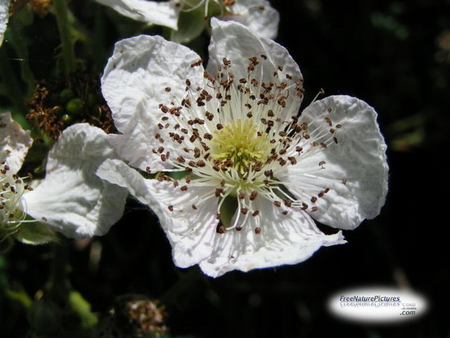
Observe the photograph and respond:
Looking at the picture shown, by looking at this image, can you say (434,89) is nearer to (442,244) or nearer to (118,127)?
(442,244)

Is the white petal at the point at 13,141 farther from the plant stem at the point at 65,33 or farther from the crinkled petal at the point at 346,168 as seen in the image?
the crinkled petal at the point at 346,168

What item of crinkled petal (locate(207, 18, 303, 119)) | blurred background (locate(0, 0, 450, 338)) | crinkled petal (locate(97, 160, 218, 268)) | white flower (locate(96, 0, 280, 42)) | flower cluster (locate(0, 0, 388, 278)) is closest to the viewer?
crinkled petal (locate(97, 160, 218, 268))

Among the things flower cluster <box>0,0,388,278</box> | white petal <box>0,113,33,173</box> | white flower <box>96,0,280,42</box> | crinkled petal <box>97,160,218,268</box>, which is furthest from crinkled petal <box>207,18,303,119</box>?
white petal <box>0,113,33,173</box>

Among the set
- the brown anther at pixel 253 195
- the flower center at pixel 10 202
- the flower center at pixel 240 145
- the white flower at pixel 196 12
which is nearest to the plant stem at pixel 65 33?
the white flower at pixel 196 12

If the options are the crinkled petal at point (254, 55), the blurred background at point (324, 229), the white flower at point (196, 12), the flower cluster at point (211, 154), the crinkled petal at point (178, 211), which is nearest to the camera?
the crinkled petal at point (178, 211)

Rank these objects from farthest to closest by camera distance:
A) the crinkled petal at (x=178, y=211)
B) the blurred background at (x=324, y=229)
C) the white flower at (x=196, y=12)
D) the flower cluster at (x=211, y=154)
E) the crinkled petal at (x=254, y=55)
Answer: the blurred background at (x=324, y=229), the white flower at (x=196, y=12), the crinkled petal at (x=254, y=55), the flower cluster at (x=211, y=154), the crinkled petal at (x=178, y=211)

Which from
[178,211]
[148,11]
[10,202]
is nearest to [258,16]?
[148,11]

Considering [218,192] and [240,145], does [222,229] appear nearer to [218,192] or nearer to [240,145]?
[218,192]

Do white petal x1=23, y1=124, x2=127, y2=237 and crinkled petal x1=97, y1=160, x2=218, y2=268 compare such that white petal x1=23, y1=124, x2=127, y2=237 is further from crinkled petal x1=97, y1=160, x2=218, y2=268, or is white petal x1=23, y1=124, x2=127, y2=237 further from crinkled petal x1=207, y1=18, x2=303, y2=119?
crinkled petal x1=207, y1=18, x2=303, y2=119
